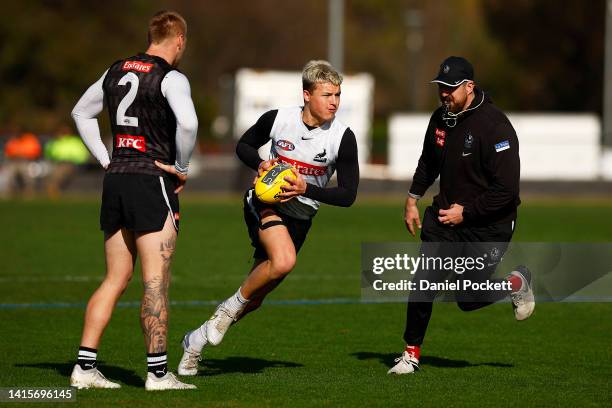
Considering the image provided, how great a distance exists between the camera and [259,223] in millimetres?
8391

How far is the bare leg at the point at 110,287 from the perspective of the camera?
752 cm

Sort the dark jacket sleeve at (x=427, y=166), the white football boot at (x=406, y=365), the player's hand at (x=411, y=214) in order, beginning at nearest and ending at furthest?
1. the white football boot at (x=406, y=365)
2. the dark jacket sleeve at (x=427, y=166)
3. the player's hand at (x=411, y=214)

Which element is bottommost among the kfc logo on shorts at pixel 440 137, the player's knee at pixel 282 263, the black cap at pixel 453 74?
the player's knee at pixel 282 263

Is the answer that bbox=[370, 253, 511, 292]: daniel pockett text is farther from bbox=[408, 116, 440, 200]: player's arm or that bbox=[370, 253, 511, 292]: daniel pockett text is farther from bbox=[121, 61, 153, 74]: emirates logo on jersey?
bbox=[121, 61, 153, 74]: emirates logo on jersey

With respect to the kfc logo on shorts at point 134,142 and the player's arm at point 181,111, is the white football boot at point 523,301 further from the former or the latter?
the kfc logo on shorts at point 134,142

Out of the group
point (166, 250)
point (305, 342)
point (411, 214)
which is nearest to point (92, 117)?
point (166, 250)

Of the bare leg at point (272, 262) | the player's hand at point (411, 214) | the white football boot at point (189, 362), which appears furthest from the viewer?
the player's hand at point (411, 214)

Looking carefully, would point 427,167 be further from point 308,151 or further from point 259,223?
point 259,223

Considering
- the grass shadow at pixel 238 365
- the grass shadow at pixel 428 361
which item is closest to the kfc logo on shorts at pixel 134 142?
the grass shadow at pixel 238 365

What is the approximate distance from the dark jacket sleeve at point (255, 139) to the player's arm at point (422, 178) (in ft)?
3.87

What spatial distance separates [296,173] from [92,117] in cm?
143

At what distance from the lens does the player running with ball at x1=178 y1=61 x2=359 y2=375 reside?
27.1 ft

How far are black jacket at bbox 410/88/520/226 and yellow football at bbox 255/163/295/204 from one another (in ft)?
4.12

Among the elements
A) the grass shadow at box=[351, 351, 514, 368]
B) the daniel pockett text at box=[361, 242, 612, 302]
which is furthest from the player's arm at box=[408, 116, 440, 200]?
the grass shadow at box=[351, 351, 514, 368]
